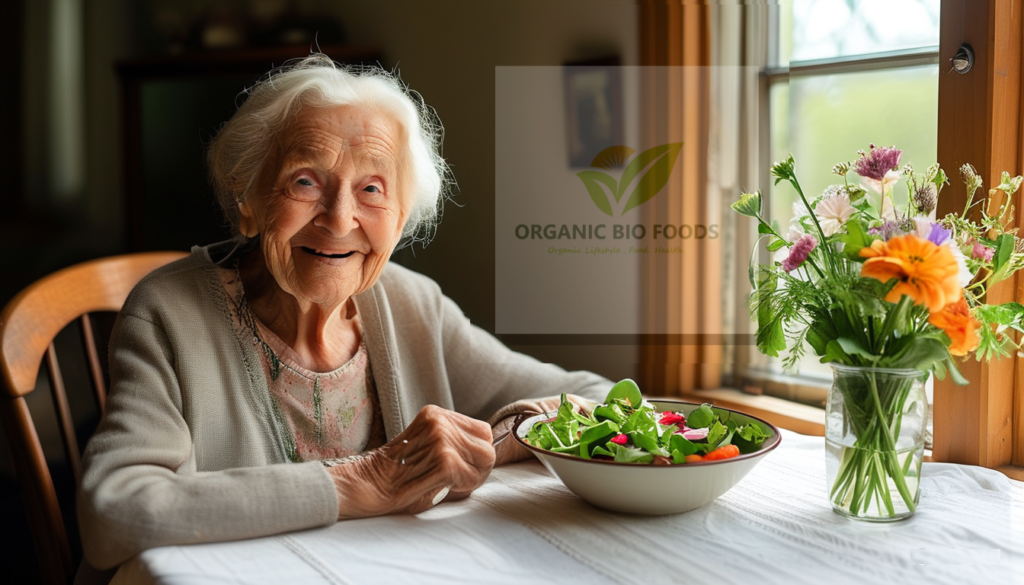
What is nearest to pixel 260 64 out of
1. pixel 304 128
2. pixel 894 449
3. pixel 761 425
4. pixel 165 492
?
pixel 304 128

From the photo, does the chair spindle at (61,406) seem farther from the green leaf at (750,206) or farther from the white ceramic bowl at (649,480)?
the green leaf at (750,206)

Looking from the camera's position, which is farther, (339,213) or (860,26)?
(860,26)

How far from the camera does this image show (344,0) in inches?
68.7

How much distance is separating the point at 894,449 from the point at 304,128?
918 millimetres

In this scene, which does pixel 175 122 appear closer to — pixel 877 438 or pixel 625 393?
pixel 625 393

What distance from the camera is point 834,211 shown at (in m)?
0.96

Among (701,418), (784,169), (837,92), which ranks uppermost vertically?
(837,92)

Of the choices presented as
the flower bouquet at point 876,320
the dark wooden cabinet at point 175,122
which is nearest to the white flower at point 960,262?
the flower bouquet at point 876,320

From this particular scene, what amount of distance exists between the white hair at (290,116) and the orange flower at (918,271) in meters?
0.72

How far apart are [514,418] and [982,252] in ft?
2.30

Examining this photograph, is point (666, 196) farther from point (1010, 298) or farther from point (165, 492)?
point (165, 492)

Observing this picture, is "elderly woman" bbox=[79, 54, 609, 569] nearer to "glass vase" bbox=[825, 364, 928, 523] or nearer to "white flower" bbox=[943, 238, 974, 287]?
"glass vase" bbox=[825, 364, 928, 523]

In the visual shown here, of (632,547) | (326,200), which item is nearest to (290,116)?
(326,200)

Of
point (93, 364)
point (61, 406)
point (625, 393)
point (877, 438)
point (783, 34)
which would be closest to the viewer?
point (877, 438)
